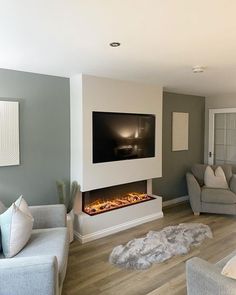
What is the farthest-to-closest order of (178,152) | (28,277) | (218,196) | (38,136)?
(178,152)
(218,196)
(38,136)
(28,277)

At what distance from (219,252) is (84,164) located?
205 cm

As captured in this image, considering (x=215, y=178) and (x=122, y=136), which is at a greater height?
(x=122, y=136)

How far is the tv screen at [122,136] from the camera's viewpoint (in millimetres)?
3768

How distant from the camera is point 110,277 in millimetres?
2740

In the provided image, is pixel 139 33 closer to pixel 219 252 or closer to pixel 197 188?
pixel 219 252

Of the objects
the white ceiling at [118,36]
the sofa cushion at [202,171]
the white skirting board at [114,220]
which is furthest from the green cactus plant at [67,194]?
the sofa cushion at [202,171]

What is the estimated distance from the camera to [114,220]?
392cm

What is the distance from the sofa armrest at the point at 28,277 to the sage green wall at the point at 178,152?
11.2ft

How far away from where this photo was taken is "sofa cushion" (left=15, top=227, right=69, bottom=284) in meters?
2.22

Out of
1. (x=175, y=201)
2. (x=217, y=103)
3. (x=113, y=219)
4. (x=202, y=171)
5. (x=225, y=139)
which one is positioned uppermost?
(x=217, y=103)

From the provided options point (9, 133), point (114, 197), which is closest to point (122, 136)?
point (114, 197)

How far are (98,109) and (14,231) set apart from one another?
199cm

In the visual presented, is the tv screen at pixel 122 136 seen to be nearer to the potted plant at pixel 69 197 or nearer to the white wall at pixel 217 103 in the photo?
the potted plant at pixel 69 197

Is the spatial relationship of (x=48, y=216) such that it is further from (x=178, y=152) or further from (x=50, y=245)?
(x=178, y=152)
